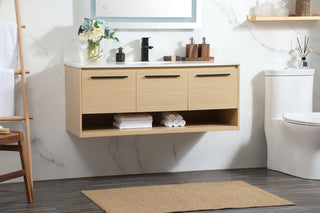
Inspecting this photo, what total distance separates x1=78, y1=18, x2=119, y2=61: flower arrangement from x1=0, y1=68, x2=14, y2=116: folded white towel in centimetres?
52

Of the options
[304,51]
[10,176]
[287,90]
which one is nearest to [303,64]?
[304,51]

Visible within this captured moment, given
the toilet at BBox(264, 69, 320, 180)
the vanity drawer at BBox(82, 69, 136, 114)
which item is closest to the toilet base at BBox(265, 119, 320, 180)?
the toilet at BBox(264, 69, 320, 180)

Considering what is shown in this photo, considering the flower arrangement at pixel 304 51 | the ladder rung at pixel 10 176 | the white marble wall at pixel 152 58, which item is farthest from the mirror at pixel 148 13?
the ladder rung at pixel 10 176

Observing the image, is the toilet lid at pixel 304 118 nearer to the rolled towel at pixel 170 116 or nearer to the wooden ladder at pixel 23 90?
the rolled towel at pixel 170 116

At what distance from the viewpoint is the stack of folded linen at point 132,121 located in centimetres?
340

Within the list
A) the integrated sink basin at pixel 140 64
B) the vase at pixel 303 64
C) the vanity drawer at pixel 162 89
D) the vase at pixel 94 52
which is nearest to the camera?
the integrated sink basin at pixel 140 64

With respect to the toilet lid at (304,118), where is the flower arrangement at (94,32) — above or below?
above

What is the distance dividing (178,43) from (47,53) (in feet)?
3.05

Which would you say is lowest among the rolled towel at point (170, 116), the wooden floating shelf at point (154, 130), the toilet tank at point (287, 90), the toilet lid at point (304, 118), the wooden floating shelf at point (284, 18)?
the wooden floating shelf at point (154, 130)

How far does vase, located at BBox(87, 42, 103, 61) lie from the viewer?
11.3ft

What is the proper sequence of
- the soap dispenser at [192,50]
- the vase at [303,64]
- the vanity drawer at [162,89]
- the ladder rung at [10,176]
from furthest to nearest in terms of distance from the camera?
1. the vase at [303,64]
2. the soap dispenser at [192,50]
3. the vanity drawer at [162,89]
4. the ladder rung at [10,176]

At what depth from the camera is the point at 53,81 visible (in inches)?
140

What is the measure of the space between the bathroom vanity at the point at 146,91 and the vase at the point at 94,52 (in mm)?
165

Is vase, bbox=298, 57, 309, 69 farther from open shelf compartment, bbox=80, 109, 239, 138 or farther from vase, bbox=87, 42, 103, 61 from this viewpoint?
vase, bbox=87, 42, 103, 61
